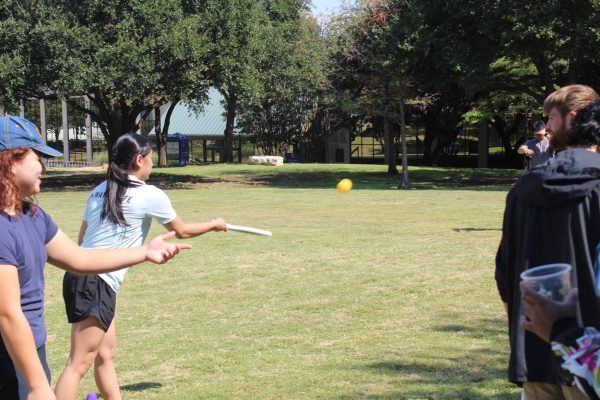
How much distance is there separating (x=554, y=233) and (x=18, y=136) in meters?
2.28

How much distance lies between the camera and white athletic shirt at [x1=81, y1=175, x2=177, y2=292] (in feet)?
15.5

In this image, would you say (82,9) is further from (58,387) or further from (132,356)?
(58,387)

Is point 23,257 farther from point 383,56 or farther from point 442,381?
point 383,56

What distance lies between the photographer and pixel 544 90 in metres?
30.6

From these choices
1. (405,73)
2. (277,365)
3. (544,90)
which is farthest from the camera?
(544,90)

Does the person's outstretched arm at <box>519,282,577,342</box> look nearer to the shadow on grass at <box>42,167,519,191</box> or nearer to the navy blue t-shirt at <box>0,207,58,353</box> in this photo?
the navy blue t-shirt at <box>0,207,58,353</box>

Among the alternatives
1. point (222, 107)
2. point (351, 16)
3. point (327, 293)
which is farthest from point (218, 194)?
point (222, 107)

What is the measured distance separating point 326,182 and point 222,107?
97.3ft

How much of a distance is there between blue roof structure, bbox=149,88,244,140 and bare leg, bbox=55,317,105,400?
52.9 m

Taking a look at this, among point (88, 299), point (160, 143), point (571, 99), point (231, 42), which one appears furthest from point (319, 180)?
point (571, 99)

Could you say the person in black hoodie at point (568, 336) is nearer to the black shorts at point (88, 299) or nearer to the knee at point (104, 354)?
the black shorts at point (88, 299)

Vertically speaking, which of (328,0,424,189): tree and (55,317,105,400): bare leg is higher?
(328,0,424,189): tree

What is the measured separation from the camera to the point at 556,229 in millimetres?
3031

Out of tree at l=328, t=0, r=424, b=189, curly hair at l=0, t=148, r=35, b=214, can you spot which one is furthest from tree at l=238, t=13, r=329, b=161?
curly hair at l=0, t=148, r=35, b=214
